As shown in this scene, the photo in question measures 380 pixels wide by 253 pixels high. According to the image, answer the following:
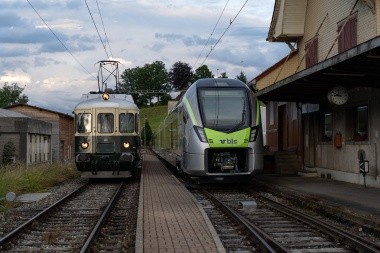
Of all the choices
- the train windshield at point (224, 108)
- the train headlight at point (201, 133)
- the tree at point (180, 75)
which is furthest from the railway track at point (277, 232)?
the tree at point (180, 75)

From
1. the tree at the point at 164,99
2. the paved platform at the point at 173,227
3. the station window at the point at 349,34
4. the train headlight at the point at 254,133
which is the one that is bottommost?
the paved platform at the point at 173,227

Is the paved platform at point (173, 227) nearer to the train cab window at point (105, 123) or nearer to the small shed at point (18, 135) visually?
the train cab window at point (105, 123)

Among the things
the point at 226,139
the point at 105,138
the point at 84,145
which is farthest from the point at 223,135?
the point at 84,145

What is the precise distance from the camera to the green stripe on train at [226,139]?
16047 mm

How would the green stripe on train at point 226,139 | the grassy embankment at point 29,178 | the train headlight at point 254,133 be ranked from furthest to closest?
the train headlight at point 254,133
the green stripe on train at point 226,139
the grassy embankment at point 29,178

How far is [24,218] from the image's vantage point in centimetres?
1153

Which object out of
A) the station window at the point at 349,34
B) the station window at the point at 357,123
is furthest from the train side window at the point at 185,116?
the station window at the point at 349,34

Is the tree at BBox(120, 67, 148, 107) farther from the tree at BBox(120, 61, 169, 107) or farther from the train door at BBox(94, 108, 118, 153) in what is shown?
the train door at BBox(94, 108, 118, 153)

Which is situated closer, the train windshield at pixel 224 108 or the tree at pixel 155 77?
the train windshield at pixel 224 108

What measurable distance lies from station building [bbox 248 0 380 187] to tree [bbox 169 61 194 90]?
92.3 m

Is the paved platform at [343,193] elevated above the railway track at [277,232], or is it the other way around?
the paved platform at [343,193]

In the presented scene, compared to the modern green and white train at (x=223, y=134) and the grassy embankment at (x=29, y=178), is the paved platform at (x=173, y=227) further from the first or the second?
the grassy embankment at (x=29, y=178)

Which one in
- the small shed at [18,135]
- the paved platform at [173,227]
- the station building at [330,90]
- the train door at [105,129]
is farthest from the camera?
the small shed at [18,135]

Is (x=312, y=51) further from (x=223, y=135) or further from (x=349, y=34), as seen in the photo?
(x=223, y=135)
